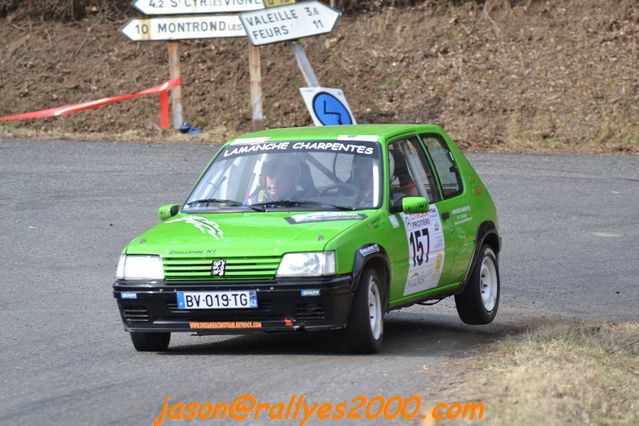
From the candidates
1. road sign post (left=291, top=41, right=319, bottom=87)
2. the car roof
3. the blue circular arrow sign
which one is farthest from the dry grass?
road sign post (left=291, top=41, right=319, bottom=87)

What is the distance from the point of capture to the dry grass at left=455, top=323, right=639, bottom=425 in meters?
6.59

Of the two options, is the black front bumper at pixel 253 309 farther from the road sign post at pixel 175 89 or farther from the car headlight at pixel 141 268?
the road sign post at pixel 175 89

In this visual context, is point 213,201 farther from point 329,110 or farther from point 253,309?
point 329,110

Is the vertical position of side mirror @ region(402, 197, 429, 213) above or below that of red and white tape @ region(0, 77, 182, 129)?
above

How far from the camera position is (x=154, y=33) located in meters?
23.6

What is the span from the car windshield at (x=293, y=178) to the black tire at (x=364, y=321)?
691 mm

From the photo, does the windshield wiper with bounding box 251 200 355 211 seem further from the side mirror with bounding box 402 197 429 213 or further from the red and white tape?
the red and white tape

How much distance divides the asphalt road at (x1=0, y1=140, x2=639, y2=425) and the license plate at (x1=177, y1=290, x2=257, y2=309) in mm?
390

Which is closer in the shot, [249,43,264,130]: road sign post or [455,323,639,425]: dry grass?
[455,323,639,425]: dry grass

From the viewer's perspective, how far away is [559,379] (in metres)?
7.27

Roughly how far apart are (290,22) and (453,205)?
12.5 metres

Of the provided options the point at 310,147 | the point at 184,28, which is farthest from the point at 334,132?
the point at 184,28

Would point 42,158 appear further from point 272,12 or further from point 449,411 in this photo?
point 449,411

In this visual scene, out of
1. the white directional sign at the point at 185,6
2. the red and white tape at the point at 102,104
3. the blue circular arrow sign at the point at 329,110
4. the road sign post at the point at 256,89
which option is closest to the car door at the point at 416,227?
the blue circular arrow sign at the point at 329,110
